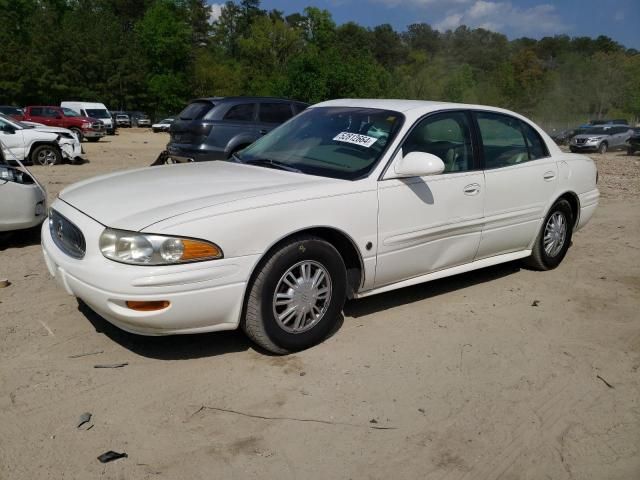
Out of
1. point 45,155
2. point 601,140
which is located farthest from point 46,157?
point 601,140

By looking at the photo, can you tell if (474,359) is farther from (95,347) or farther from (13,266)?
(13,266)

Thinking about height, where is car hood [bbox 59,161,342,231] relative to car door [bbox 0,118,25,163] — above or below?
above

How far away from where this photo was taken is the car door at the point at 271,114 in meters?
11.0

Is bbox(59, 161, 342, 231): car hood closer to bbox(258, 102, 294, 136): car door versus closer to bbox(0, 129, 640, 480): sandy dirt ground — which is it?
bbox(0, 129, 640, 480): sandy dirt ground

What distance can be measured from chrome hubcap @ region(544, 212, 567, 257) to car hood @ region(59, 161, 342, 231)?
2658mm

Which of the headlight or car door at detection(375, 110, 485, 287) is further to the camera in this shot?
car door at detection(375, 110, 485, 287)

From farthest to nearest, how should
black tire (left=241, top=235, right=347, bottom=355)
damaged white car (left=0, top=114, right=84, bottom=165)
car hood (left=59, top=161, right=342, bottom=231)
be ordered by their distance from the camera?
damaged white car (left=0, top=114, right=84, bottom=165) < black tire (left=241, top=235, right=347, bottom=355) < car hood (left=59, top=161, right=342, bottom=231)

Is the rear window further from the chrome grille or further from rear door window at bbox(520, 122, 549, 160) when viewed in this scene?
the chrome grille

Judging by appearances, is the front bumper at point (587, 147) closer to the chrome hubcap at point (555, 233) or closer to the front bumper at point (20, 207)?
the chrome hubcap at point (555, 233)

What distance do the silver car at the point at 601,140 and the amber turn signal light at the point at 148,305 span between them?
Answer: 2803 cm

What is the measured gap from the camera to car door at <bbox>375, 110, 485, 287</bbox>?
13.6ft

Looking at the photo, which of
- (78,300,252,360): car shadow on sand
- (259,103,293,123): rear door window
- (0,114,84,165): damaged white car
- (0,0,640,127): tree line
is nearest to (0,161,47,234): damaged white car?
(78,300,252,360): car shadow on sand

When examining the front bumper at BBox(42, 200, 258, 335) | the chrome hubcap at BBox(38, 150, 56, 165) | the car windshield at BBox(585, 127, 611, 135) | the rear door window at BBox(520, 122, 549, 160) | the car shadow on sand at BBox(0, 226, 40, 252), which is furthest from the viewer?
the car windshield at BBox(585, 127, 611, 135)

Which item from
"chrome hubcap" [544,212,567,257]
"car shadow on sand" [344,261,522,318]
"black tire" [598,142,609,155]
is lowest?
"black tire" [598,142,609,155]
